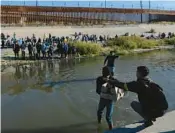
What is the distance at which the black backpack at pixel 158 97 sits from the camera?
9.38 metres

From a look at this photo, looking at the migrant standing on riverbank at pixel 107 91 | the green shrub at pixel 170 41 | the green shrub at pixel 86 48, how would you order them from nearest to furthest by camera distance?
1. the migrant standing on riverbank at pixel 107 91
2. the green shrub at pixel 86 48
3. the green shrub at pixel 170 41

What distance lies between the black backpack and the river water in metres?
3.48

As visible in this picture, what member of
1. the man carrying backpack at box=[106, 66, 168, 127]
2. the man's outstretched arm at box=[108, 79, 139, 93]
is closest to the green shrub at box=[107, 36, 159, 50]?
the man carrying backpack at box=[106, 66, 168, 127]

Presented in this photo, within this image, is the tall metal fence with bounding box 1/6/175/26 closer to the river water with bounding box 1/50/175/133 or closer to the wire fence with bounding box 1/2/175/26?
the wire fence with bounding box 1/2/175/26

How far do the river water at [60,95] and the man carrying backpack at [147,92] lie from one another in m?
3.22

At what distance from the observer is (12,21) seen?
6041cm

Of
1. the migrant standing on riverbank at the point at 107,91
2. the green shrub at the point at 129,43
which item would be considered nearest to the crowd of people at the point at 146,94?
the migrant standing on riverbank at the point at 107,91

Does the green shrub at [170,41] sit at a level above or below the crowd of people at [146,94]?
above

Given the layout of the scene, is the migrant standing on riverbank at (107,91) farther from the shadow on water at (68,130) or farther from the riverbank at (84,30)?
the riverbank at (84,30)

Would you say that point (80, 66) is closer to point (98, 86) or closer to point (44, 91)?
point (44, 91)

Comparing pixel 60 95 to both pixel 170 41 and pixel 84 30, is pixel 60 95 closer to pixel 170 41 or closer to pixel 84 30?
pixel 170 41

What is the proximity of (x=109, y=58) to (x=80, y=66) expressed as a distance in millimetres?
11294

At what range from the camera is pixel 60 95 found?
17891mm

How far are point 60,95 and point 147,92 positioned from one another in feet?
29.1
